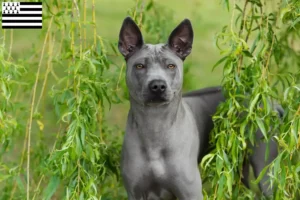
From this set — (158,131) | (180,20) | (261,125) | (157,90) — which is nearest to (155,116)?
(158,131)

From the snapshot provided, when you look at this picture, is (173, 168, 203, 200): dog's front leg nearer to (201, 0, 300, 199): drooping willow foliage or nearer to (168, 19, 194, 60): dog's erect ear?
(201, 0, 300, 199): drooping willow foliage

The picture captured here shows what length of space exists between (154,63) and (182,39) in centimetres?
20

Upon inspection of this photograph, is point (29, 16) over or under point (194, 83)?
over

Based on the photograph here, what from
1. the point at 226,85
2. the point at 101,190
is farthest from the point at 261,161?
the point at 101,190

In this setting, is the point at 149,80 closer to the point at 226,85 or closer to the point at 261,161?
the point at 226,85

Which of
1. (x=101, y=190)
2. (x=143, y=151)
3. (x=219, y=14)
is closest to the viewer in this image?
(x=143, y=151)

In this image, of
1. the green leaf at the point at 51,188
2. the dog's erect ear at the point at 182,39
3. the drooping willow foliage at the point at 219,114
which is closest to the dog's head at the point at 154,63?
the dog's erect ear at the point at 182,39

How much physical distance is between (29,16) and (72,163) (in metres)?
0.78

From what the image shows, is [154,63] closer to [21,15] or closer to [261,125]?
[261,125]

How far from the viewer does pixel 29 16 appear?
3.75 meters

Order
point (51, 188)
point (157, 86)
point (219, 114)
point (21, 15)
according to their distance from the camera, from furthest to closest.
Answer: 1. point (21, 15)
2. point (219, 114)
3. point (51, 188)
4. point (157, 86)

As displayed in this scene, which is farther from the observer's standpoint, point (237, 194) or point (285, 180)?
point (237, 194)

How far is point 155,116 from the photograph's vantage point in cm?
336

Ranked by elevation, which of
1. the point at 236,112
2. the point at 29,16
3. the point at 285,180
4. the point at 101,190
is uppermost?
the point at 29,16
